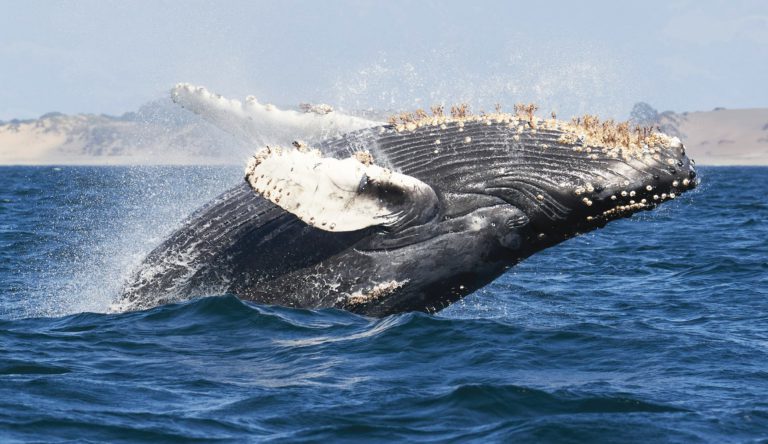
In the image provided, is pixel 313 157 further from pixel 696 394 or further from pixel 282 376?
pixel 696 394

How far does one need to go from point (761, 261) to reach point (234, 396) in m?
13.1

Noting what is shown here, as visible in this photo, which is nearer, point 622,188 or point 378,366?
point 378,366

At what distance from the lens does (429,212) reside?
10.1 metres

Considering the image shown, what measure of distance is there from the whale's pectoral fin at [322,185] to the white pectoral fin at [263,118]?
2362 millimetres

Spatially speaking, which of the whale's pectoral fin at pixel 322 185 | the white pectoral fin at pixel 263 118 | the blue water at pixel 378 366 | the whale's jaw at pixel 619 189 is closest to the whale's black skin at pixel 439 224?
the whale's jaw at pixel 619 189

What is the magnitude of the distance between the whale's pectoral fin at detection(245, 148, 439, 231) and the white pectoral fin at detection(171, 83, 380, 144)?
2.36m

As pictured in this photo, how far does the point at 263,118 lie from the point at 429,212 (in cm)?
290

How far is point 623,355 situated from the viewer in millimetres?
10438

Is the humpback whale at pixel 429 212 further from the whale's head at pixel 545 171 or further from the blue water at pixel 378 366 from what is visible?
the blue water at pixel 378 366

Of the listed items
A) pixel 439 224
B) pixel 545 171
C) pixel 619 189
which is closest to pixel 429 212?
pixel 439 224

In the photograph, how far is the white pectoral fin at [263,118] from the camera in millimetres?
12023

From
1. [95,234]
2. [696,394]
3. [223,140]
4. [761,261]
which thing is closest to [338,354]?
[696,394]

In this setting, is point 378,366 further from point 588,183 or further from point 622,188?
point 622,188

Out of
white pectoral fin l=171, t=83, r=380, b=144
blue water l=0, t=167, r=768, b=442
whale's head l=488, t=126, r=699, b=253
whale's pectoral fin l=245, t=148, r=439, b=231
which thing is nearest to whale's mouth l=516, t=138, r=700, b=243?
whale's head l=488, t=126, r=699, b=253
